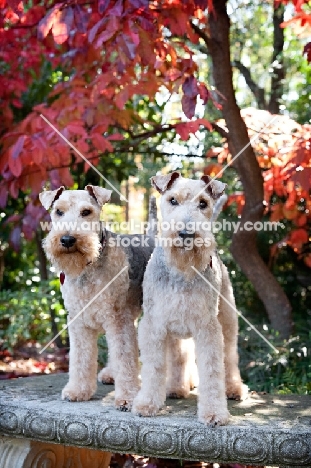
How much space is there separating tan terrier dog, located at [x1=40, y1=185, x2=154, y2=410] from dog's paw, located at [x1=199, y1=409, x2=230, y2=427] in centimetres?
43

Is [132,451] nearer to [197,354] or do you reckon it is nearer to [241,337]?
[197,354]

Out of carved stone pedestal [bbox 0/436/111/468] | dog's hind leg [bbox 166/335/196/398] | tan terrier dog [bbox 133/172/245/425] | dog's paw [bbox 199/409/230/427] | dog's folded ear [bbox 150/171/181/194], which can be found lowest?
carved stone pedestal [bbox 0/436/111/468]

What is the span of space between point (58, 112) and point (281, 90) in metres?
3.33

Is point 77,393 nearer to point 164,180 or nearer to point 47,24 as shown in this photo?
point 164,180

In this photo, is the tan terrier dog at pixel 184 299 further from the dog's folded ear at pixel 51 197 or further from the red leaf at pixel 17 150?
the red leaf at pixel 17 150

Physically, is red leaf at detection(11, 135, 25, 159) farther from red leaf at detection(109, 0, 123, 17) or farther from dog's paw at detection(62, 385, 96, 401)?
dog's paw at detection(62, 385, 96, 401)

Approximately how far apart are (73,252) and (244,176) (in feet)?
7.91

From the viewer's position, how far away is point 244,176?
15.5 feet

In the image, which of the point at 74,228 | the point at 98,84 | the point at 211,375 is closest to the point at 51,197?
the point at 74,228

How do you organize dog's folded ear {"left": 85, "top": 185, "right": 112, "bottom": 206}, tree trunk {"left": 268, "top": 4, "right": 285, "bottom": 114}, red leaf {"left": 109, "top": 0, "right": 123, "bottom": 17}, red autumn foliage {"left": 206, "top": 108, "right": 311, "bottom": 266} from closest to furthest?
1. dog's folded ear {"left": 85, "top": 185, "right": 112, "bottom": 206}
2. red leaf {"left": 109, "top": 0, "right": 123, "bottom": 17}
3. red autumn foliage {"left": 206, "top": 108, "right": 311, "bottom": 266}
4. tree trunk {"left": 268, "top": 4, "right": 285, "bottom": 114}

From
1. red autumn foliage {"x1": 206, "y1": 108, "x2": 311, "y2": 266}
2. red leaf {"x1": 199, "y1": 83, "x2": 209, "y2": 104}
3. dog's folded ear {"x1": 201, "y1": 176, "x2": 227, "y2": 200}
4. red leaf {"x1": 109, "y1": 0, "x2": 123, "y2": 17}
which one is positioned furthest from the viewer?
red autumn foliage {"x1": 206, "y1": 108, "x2": 311, "y2": 266}

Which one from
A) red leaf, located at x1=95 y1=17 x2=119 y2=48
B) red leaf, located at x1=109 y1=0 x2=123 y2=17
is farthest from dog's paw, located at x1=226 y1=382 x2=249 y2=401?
red leaf, located at x1=109 y1=0 x2=123 y2=17

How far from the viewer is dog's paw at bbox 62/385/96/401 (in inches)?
119

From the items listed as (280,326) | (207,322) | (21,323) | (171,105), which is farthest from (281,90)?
(207,322)
